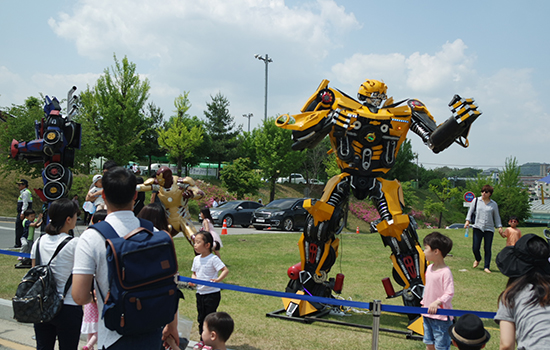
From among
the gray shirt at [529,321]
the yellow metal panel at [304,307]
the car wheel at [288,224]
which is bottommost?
the car wheel at [288,224]

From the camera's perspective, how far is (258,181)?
33.0m

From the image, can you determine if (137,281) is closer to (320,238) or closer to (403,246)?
(320,238)

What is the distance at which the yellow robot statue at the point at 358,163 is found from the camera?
6012 mm

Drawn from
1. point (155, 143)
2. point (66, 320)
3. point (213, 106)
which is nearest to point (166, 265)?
point (66, 320)

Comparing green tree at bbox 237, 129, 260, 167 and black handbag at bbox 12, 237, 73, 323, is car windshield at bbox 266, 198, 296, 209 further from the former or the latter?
green tree at bbox 237, 129, 260, 167

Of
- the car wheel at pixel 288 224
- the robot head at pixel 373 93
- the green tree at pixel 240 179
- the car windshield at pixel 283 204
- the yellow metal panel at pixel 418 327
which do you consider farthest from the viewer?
the green tree at pixel 240 179

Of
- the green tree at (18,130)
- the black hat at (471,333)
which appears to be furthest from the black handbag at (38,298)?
the green tree at (18,130)

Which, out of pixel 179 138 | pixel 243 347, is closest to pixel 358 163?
pixel 243 347

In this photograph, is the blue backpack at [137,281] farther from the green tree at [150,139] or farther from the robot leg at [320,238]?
the green tree at [150,139]

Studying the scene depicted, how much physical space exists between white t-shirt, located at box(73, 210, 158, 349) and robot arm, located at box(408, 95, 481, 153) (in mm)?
4723

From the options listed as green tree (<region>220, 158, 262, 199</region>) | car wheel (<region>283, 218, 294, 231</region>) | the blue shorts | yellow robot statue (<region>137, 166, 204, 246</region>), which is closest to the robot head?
the blue shorts

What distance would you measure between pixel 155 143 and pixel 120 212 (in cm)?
4382

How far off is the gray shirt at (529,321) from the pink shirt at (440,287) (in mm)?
1671

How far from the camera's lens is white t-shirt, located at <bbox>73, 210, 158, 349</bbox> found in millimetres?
2445
